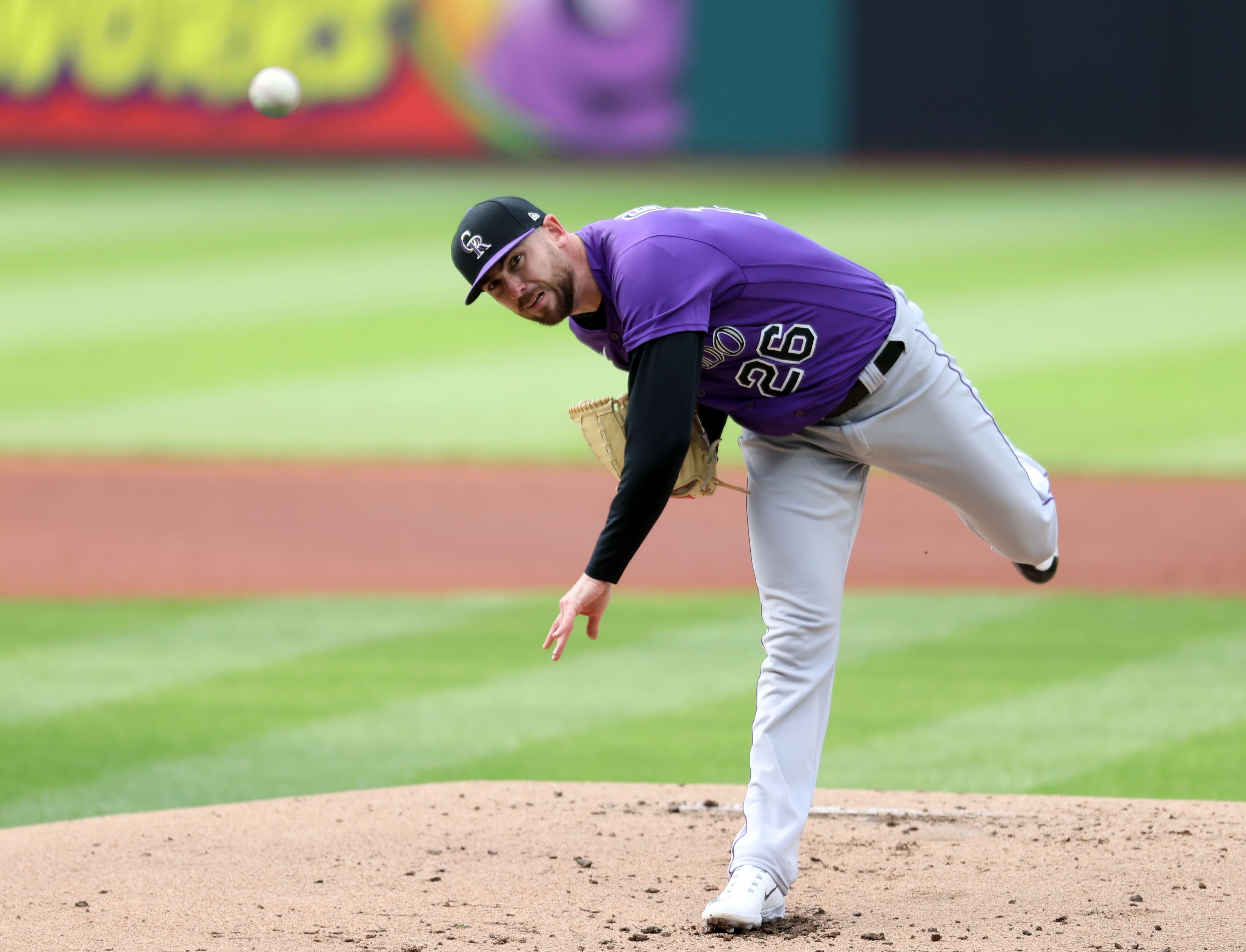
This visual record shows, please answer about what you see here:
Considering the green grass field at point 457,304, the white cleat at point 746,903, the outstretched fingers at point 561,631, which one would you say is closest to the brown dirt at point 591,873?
the white cleat at point 746,903

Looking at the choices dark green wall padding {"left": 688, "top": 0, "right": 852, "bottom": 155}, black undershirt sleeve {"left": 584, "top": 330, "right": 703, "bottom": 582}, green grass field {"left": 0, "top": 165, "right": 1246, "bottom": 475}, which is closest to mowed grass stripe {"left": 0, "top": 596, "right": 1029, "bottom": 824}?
black undershirt sleeve {"left": 584, "top": 330, "right": 703, "bottom": 582}

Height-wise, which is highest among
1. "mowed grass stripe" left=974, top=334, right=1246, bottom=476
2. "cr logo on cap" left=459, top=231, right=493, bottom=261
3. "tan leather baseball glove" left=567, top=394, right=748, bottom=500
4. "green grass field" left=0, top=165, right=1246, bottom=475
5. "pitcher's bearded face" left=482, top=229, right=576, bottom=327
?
"cr logo on cap" left=459, top=231, right=493, bottom=261

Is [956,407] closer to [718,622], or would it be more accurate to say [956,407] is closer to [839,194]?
[718,622]

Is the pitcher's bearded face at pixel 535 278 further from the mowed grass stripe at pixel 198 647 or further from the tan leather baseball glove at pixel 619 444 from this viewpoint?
the mowed grass stripe at pixel 198 647

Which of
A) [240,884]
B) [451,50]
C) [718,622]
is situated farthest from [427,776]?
[451,50]

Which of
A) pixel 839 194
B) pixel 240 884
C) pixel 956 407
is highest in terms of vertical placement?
pixel 956 407

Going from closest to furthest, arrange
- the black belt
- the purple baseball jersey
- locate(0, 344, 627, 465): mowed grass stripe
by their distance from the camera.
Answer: the purple baseball jersey
the black belt
locate(0, 344, 627, 465): mowed grass stripe

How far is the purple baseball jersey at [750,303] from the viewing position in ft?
12.2

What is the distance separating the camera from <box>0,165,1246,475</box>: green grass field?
10.9 m

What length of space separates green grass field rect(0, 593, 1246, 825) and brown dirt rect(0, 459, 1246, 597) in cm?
36

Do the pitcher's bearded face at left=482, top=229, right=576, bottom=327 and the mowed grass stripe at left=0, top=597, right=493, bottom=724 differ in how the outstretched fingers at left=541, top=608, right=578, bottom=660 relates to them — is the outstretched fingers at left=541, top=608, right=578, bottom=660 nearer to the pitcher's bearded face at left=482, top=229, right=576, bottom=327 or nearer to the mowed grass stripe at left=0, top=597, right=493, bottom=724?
the pitcher's bearded face at left=482, top=229, right=576, bottom=327

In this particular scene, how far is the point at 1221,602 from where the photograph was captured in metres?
7.35

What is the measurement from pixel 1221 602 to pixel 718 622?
2202 millimetres

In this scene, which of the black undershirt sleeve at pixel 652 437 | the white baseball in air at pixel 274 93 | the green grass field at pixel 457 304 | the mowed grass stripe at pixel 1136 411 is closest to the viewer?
the black undershirt sleeve at pixel 652 437
